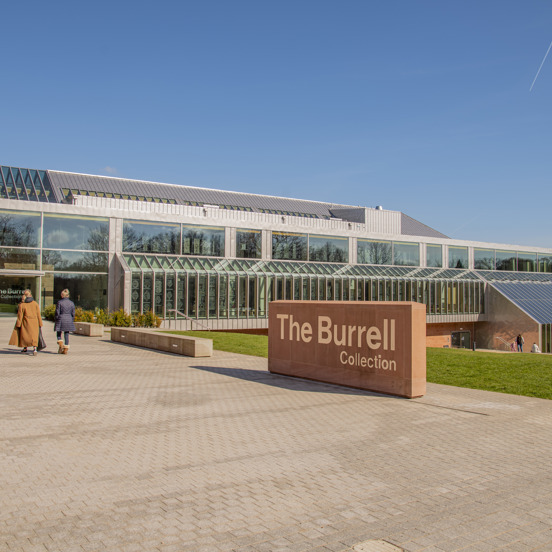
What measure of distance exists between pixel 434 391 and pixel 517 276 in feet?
156

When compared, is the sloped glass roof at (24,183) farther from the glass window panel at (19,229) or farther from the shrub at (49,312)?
the shrub at (49,312)

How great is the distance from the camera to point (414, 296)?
44.8 meters

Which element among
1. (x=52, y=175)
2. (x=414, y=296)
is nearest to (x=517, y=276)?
(x=414, y=296)

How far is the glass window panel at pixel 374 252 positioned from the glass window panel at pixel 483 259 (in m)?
10.8

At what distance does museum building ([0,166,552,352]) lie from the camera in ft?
104

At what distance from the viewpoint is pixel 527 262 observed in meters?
57.2

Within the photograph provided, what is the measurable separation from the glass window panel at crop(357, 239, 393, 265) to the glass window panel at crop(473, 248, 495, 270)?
1083 cm

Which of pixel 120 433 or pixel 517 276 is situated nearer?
pixel 120 433

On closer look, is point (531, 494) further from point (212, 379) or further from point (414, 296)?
point (414, 296)

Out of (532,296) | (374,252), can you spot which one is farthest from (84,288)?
(532,296)

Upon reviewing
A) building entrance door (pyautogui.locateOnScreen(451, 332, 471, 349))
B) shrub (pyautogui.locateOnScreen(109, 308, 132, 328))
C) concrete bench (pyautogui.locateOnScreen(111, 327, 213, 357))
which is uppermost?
shrub (pyautogui.locateOnScreen(109, 308, 132, 328))

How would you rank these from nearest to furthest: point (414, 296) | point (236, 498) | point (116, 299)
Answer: point (236, 498), point (116, 299), point (414, 296)

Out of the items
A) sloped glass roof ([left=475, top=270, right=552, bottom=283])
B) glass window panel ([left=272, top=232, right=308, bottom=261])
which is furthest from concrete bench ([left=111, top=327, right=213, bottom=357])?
sloped glass roof ([left=475, top=270, right=552, bottom=283])

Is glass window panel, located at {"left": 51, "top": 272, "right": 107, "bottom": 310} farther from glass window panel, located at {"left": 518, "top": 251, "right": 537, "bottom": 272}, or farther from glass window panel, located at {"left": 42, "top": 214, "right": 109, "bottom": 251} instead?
glass window panel, located at {"left": 518, "top": 251, "right": 537, "bottom": 272}
